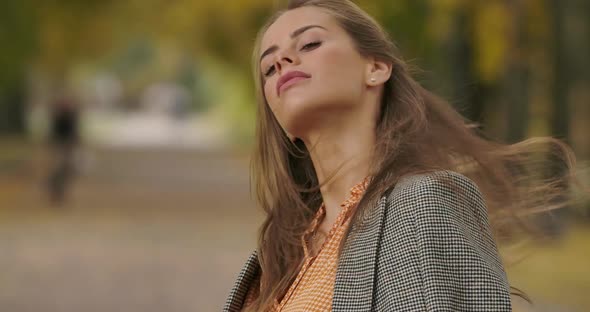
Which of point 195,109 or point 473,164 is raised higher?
point 473,164

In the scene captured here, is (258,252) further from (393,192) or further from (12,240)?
(12,240)

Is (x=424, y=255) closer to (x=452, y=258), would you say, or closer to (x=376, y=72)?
(x=452, y=258)

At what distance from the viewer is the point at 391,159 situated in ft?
8.95

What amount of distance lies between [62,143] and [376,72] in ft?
62.3

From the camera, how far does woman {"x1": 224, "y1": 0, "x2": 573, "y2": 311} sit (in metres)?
2.39

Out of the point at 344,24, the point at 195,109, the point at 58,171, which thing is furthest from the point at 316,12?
the point at 195,109

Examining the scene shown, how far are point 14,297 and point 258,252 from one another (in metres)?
7.63

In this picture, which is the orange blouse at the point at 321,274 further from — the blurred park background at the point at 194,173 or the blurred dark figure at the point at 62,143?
the blurred dark figure at the point at 62,143

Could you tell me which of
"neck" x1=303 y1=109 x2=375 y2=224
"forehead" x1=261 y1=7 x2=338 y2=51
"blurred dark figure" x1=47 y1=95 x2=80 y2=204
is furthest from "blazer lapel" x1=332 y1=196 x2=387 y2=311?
"blurred dark figure" x1=47 y1=95 x2=80 y2=204

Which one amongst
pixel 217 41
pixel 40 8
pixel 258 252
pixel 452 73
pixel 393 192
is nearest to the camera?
pixel 393 192

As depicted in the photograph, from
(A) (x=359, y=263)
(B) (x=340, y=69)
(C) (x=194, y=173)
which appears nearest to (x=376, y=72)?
(B) (x=340, y=69)

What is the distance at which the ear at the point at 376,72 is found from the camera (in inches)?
115

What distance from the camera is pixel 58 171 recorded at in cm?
2164

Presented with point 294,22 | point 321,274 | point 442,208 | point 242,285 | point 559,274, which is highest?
point 294,22
